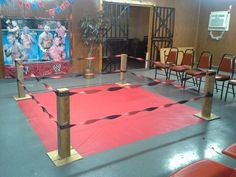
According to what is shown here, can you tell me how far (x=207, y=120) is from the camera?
3793 millimetres

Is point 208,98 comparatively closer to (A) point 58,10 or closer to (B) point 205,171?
(B) point 205,171

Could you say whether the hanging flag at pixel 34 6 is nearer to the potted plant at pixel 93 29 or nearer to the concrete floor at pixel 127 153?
the potted plant at pixel 93 29

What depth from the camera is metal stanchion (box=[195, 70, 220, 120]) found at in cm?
357

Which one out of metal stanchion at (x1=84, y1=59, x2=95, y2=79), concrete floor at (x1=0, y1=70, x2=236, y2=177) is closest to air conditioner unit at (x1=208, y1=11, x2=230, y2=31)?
metal stanchion at (x1=84, y1=59, x2=95, y2=79)

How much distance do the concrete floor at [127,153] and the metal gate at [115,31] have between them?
3.89 metres

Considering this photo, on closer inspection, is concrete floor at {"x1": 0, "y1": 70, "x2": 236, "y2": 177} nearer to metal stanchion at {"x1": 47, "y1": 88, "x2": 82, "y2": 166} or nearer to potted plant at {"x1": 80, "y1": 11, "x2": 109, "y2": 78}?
metal stanchion at {"x1": 47, "y1": 88, "x2": 82, "y2": 166}

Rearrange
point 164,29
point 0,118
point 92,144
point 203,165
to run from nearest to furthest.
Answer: point 203,165
point 92,144
point 0,118
point 164,29

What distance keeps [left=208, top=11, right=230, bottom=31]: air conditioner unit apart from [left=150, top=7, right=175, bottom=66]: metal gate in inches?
54.7

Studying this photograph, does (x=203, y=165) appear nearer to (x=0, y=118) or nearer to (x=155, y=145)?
(x=155, y=145)

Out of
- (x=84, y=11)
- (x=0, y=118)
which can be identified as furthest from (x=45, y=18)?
(x=0, y=118)

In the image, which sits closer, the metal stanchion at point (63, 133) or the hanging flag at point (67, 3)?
the metal stanchion at point (63, 133)

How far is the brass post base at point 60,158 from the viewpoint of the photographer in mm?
2545

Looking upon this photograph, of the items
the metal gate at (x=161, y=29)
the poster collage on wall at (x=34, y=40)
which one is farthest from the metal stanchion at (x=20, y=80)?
the metal gate at (x=161, y=29)

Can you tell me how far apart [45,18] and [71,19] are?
2.35ft
